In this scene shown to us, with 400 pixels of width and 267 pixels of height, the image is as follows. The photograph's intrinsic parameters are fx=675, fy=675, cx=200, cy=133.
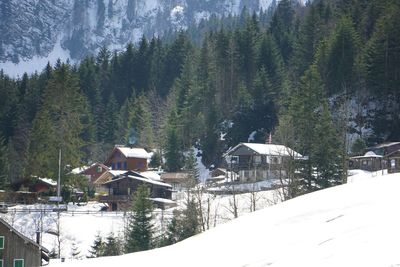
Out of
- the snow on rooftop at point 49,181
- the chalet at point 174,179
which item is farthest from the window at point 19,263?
the chalet at point 174,179

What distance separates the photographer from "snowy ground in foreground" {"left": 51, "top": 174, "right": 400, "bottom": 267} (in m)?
9.71

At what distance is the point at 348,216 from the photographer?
12.4 metres

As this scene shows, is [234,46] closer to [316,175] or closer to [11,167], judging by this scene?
[11,167]

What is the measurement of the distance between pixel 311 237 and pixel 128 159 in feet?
257

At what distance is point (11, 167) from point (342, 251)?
86.5 metres

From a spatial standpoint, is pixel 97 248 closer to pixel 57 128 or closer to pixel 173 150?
pixel 57 128

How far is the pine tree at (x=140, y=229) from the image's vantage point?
46281 millimetres

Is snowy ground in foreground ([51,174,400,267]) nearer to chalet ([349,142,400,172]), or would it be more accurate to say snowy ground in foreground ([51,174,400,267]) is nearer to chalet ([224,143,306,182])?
chalet ([349,142,400,172])

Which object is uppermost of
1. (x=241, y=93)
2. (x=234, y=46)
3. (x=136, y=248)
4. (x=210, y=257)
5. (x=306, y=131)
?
(x=234, y=46)

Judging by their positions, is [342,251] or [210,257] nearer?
[342,251]

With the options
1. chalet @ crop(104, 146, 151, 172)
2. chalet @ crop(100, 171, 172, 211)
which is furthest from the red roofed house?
chalet @ crop(100, 171, 172, 211)

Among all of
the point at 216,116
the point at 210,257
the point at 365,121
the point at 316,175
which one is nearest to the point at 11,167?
the point at 216,116

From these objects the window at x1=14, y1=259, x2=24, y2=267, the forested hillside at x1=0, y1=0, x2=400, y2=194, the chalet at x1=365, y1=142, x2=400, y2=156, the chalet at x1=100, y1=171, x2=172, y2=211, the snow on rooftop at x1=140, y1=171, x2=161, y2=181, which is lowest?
the window at x1=14, y1=259, x2=24, y2=267

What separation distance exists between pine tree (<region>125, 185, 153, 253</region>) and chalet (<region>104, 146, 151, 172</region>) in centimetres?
4014
